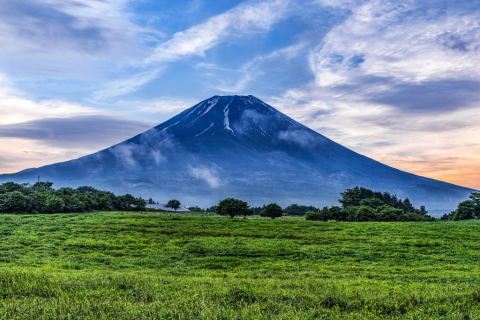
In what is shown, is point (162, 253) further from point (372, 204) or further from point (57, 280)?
point (372, 204)

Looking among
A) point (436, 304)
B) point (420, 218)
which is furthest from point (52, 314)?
point (420, 218)

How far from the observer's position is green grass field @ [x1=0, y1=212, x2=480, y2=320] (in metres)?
7.41

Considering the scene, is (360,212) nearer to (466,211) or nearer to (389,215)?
(389,215)

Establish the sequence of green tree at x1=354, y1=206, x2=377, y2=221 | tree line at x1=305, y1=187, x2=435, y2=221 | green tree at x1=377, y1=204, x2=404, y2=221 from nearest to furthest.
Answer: green tree at x1=377, y1=204, x2=404, y2=221 → tree line at x1=305, y1=187, x2=435, y2=221 → green tree at x1=354, y1=206, x2=377, y2=221

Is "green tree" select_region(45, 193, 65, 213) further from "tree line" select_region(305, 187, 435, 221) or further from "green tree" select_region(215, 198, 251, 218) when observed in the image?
"tree line" select_region(305, 187, 435, 221)

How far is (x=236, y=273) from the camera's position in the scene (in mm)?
14773

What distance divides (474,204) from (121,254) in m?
54.2

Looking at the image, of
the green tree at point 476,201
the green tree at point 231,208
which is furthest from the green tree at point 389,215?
the green tree at point 231,208

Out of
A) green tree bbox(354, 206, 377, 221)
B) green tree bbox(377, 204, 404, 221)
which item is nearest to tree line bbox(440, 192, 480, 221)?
green tree bbox(377, 204, 404, 221)

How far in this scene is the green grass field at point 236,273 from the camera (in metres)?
7.41

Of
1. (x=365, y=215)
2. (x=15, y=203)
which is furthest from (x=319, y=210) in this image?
(x=15, y=203)

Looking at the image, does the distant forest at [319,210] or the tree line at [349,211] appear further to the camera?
the distant forest at [319,210]

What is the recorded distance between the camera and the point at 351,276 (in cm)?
1409

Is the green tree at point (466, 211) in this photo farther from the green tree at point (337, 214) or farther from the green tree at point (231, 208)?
the green tree at point (231, 208)
